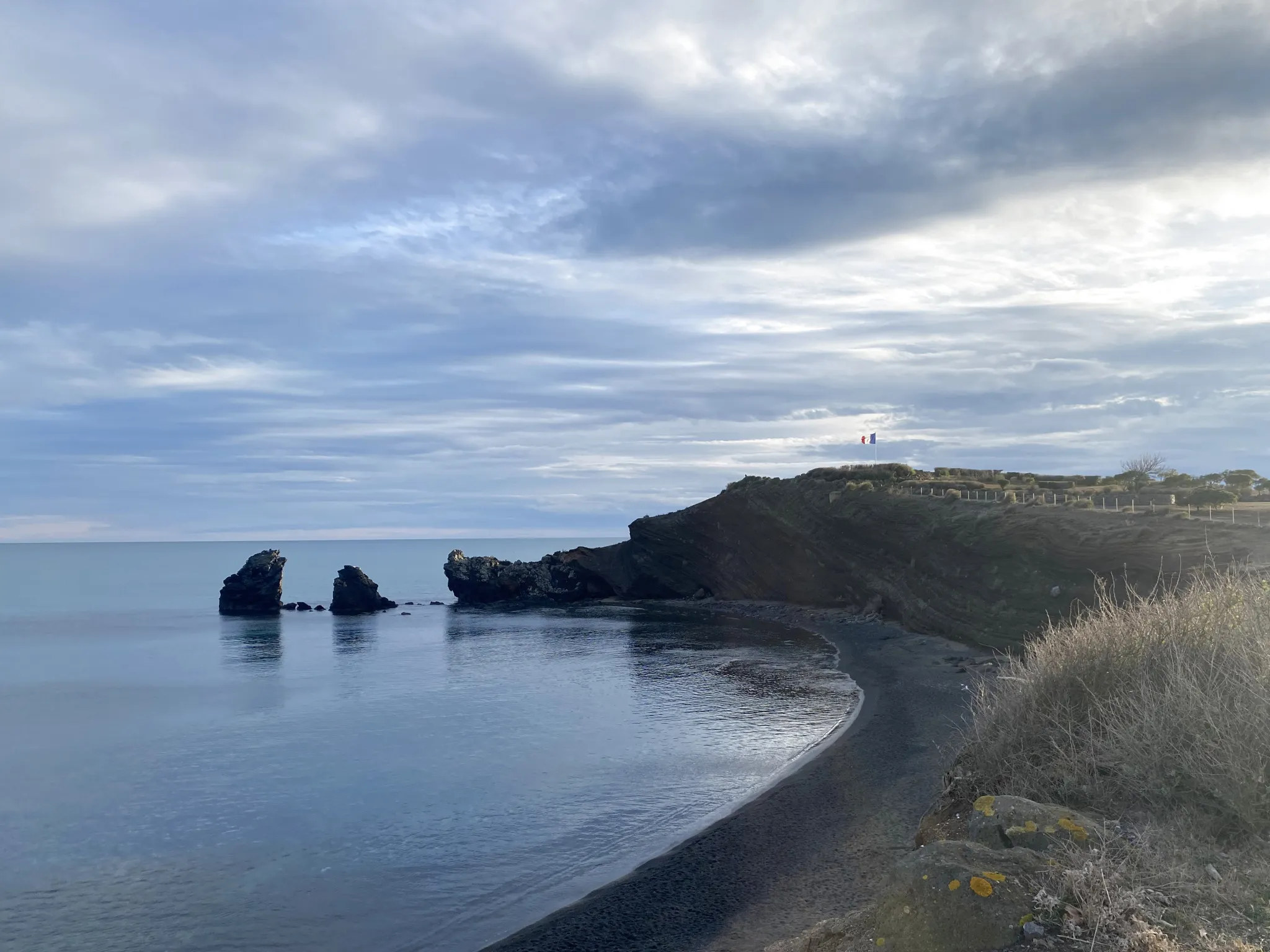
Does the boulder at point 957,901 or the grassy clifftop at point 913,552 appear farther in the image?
the grassy clifftop at point 913,552

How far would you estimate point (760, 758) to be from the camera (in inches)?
880

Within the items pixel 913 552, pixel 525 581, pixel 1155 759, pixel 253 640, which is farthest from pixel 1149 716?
pixel 525 581

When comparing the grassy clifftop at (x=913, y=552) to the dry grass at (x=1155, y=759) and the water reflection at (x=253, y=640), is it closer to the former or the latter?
the dry grass at (x=1155, y=759)

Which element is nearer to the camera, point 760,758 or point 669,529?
point 760,758

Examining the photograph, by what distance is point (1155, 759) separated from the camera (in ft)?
24.5

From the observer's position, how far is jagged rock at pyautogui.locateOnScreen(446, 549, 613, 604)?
9588 cm

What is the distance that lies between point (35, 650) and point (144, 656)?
38.3ft

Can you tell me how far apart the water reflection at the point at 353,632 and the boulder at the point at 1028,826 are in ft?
184

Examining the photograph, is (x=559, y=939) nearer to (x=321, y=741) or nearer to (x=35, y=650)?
(x=321, y=741)

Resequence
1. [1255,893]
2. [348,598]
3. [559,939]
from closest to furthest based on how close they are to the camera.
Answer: [1255,893] < [559,939] < [348,598]

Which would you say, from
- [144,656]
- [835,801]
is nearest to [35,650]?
[144,656]

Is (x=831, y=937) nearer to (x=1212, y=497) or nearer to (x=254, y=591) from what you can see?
(x=1212, y=497)

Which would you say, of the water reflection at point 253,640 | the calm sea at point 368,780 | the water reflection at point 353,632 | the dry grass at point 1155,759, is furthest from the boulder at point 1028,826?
the water reflection at point 353,632

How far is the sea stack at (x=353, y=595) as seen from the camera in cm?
9456
